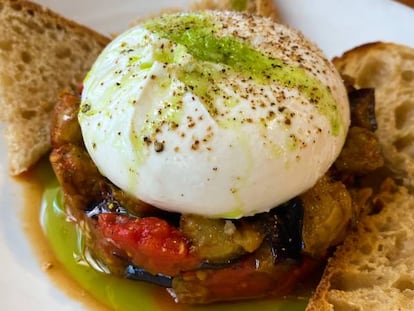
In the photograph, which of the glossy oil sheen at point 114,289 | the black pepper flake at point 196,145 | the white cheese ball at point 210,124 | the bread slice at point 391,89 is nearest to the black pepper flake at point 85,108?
the white cheese ball at point 210,124

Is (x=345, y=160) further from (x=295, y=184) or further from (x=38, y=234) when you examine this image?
(x=38, y=234)

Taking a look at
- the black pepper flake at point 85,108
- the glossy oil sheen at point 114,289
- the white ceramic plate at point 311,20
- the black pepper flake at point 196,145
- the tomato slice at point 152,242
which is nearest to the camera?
the black pepper flake at point 196,145

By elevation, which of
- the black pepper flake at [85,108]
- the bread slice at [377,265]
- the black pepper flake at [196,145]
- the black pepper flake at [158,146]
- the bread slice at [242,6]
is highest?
the bread slice at [242,6]

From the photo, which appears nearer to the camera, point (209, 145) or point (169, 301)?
point (209, 145)

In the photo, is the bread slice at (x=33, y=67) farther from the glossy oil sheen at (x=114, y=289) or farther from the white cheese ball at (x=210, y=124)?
the white cheese ball at (x=210, y=124)

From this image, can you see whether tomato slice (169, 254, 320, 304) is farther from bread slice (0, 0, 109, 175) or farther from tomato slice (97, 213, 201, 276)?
bread slice (0, 0, 109, 175)

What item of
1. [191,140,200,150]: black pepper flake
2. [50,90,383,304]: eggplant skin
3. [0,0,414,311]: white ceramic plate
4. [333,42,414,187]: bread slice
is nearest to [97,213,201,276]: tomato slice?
[50,90,383,304]: eggplant skin

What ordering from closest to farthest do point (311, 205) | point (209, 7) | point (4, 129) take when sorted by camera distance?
point (311, 205) < point (4, 129) < point (209, 7)

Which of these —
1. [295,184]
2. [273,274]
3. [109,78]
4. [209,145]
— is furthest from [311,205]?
[109,78]
